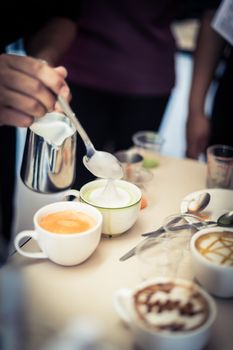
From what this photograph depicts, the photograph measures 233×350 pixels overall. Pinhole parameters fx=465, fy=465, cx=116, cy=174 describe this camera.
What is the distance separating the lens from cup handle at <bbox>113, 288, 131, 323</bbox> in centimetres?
69

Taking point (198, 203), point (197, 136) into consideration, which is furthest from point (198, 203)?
point (197, 136)

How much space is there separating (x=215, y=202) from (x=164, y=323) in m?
0.46

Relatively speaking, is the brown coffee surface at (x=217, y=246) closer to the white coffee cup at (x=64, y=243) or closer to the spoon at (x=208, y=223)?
the spoon at (x=208, y=223)

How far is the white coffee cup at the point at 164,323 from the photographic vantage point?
24.8 inches

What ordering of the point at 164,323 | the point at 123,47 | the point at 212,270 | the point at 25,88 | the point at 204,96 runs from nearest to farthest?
the point at 164,323
the point at 212,270
the point at 25,88
the point at 123,47
the point at 204,96

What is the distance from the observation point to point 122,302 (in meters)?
0.71

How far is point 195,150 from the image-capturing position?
1.59 meters

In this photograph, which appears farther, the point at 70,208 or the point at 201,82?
the point at 201,82

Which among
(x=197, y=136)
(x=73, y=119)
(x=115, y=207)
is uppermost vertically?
(x=73, y=119)

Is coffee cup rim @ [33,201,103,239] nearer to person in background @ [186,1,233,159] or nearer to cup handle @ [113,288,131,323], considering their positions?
cup handle @ [113,288,131,323]

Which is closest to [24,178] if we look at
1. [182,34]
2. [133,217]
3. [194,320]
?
[133,217]

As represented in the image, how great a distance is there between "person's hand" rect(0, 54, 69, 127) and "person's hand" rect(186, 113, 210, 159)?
0.76 meters

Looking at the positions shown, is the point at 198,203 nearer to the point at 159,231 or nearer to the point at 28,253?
the point at 159,231

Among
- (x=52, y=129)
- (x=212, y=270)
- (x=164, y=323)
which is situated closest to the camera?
(x=164, y=323)
